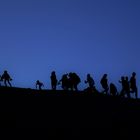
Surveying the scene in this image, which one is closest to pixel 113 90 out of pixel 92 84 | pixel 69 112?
pixel 92 84

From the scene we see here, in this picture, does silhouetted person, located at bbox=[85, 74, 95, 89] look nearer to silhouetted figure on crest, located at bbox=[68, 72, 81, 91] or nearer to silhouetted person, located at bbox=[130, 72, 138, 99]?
silhouetted figure on crest, located at bbox=[68, 72, 81, 91]

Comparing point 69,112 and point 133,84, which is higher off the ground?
point 133,84

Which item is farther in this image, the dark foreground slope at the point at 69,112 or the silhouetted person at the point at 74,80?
the silhouetted person at the point at 74,80

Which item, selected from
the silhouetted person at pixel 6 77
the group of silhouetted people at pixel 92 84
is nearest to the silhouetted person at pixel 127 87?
the group of silhouetted people at pixel 92 84

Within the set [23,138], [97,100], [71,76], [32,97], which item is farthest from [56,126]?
[71,76]

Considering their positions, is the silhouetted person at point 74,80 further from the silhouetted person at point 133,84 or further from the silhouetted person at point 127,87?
the silhouetted person at point 133,84

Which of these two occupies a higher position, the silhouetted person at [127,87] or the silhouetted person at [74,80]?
the silhouetted person at [74,80]

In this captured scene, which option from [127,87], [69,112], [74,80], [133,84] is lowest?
[69,112]

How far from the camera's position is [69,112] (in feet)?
72.4

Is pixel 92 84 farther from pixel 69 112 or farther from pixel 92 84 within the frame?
pixel 69 112

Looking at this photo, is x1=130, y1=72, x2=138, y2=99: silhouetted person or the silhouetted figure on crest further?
the silhouetted figure on crest

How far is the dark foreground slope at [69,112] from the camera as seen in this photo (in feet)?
62.2

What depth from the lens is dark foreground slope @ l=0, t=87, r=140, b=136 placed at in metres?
19.0

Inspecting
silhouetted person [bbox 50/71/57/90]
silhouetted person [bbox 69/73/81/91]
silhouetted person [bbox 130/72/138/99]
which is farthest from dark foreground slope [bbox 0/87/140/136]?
silhouetted person [bbox 50/71/57/90]
